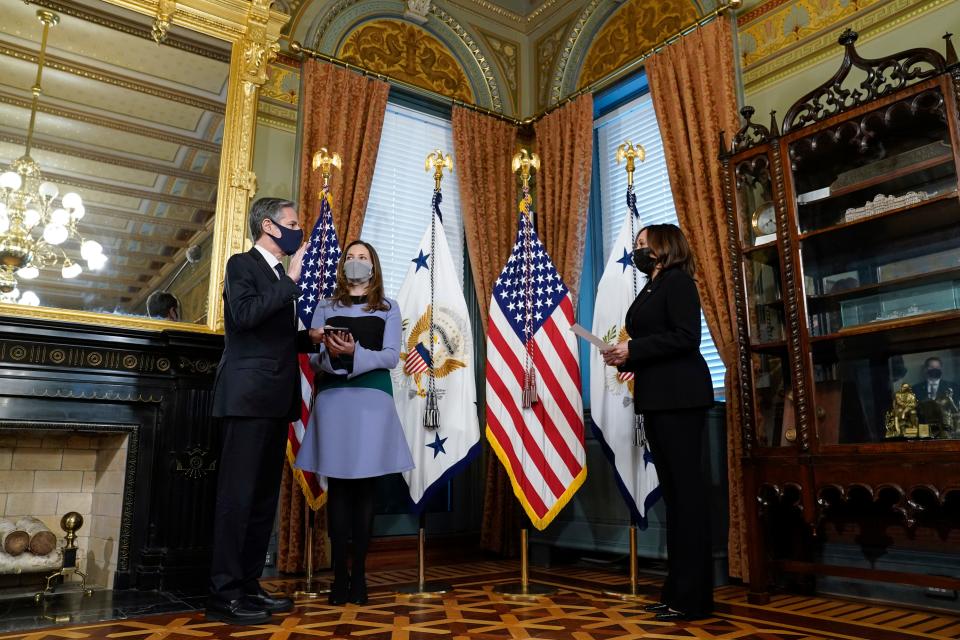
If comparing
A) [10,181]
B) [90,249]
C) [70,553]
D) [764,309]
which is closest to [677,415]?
[764,309]

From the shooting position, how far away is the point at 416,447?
3.54m

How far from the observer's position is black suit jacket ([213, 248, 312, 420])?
2652mm

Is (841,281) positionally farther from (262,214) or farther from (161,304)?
(161,304)

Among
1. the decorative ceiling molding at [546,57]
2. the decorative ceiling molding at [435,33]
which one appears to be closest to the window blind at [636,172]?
the decorative ceiling molding at [546,57]

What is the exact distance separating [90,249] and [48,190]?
1.06 feet

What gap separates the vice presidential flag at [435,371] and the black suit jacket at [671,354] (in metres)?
1.00

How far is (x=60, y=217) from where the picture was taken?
3473mm

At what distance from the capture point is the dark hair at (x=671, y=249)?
9.53ft

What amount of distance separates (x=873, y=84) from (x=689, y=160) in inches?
47.1

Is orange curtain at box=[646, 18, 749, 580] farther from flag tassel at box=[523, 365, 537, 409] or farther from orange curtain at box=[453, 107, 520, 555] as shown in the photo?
orange curtain at box=[453, 107, 520, 555]

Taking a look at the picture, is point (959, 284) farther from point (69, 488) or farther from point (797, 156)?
point (69, 488)

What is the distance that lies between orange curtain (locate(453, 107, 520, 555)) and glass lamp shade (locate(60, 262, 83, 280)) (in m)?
2.39

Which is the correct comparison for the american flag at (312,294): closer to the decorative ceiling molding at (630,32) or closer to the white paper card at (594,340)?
the white paper card at (594,340)

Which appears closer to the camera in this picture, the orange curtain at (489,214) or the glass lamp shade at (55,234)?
the glass lamp shade at (55,234)
